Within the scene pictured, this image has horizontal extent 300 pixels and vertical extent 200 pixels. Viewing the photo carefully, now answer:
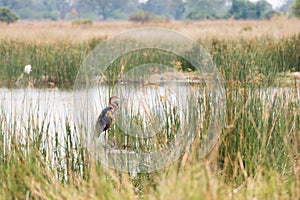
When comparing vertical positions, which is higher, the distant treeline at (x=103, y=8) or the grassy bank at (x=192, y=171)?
the distant treeline at (x=103, y=8)

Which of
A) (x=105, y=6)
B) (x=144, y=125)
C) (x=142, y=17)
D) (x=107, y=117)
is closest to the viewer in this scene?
(x=107, y=117)

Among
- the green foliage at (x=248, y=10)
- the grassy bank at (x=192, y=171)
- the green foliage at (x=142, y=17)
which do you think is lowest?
the grassy bank at (x=192, y=171)

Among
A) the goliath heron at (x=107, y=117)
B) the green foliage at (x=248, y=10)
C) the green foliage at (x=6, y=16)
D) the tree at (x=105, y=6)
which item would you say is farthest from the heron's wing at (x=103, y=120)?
the tree at (x=105, y=6)

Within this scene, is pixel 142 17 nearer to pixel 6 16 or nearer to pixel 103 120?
pixel 6 16

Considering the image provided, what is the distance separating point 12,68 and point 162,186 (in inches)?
297

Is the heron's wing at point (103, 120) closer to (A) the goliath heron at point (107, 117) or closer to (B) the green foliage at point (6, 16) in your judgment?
(A) the goliath heron at point (107, 117)

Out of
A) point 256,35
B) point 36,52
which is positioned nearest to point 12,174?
point 36,52

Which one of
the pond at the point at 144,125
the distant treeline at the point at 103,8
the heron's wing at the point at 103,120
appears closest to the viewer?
the pond at the point at 144,125

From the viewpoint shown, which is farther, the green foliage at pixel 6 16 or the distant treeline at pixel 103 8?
the distant treeline at pixel 103 8

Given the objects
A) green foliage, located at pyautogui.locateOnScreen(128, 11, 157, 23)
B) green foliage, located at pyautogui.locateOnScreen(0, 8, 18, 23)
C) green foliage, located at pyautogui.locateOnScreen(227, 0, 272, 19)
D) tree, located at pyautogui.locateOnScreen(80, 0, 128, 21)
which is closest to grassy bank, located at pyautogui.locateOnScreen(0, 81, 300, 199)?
green foliage, located at pyautogui.locateOnScreen(0, 8, 18, 23)

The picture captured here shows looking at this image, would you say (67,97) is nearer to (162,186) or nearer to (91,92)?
(91,92)

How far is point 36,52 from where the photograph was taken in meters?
10.7

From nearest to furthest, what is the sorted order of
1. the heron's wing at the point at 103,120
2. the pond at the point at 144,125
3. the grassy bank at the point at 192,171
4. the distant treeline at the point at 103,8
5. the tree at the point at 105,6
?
the grassy bank at the point at 192,171, the pond at the point at 144,125, the heron's wing at the point at 103,120, the distant treeline at the point at 103,8, the tree at the point at 105,6

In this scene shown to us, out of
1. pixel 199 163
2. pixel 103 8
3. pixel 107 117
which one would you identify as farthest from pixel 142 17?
pixel 199 163
